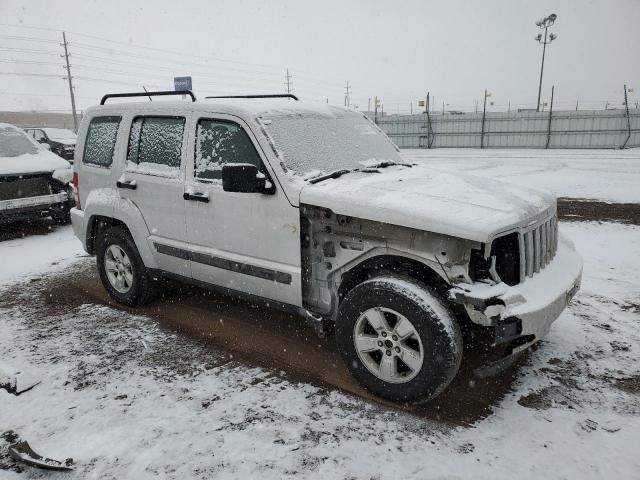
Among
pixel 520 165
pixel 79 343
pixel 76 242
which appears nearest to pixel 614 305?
pixel 79 343

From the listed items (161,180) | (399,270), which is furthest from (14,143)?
(399,270)

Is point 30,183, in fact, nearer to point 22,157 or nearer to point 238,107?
point 22,157

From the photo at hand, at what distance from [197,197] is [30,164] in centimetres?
592

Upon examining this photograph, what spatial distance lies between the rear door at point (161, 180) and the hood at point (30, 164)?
14.8ft

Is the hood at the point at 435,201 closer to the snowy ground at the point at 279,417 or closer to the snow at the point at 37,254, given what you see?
the snowy ground at the point at 279,417

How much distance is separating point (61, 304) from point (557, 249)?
4.93 metres

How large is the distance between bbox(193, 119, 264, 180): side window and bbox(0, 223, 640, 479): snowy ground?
4.94 ft

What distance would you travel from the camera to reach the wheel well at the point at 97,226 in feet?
15.8

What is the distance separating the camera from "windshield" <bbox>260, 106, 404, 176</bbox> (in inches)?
142

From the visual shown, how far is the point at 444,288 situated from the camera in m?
3.03

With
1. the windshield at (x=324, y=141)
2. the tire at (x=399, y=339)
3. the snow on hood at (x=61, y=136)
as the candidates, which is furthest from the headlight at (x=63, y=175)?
the snow on hood at (x=61, y=136)

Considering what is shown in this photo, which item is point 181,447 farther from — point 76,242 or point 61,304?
point 76,242

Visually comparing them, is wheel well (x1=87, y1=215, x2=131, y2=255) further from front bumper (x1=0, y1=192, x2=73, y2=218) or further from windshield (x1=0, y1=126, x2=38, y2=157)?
windshield (x1=0, y1=126, x2=38, y2=157)

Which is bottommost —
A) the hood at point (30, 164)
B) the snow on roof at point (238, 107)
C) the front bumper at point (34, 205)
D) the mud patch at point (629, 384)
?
the mud patch at point (629, 384)
